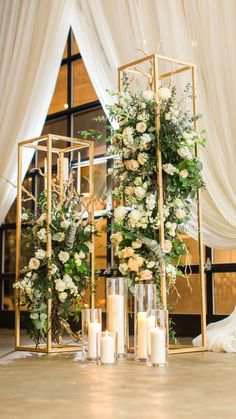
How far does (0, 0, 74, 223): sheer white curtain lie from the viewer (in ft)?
19.7

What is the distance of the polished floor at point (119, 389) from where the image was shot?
227 centimetres

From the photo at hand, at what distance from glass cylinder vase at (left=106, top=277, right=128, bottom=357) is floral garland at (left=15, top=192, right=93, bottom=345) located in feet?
1.60

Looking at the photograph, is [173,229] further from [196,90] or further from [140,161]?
[196,90]

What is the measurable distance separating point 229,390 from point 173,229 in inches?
61.8

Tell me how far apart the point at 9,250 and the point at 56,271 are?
341cm

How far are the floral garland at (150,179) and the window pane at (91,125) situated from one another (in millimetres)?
2208

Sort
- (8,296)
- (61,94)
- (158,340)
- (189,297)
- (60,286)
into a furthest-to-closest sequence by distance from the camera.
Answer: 1. (8,296)
2. (61,94)
3. (189,297)
4. (60,286)
5. (158,340)

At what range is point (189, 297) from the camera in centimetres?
562

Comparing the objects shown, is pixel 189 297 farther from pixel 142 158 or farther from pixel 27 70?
pixel 27 70

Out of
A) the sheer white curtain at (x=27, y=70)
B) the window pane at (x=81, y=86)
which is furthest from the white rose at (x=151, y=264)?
the window pane at (x=81, y=86)

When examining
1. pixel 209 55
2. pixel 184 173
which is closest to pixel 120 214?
pixel 184 173

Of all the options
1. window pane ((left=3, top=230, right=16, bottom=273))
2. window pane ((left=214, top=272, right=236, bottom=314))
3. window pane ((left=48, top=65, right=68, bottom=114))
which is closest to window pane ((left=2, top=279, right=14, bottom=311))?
window pane ((left=3, top=230, right=16, bottom=273))

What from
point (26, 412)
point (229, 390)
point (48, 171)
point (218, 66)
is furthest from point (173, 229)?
point (26, 412)

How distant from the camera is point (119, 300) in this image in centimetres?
395
